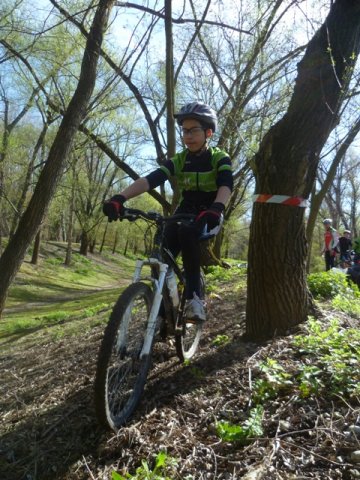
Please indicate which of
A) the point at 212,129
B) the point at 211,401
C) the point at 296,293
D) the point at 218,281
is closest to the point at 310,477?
the point at 211,401

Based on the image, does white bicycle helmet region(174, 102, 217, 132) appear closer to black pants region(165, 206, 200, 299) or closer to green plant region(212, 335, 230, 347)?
black pants region(165, 206, 200, 299)

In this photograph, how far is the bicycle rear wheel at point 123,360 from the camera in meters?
2.50

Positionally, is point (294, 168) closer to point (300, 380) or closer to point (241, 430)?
point (300, 380)

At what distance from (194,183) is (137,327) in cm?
152

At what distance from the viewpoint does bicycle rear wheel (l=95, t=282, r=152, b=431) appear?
2.50 meters

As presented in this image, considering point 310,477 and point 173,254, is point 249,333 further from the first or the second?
point 310,477

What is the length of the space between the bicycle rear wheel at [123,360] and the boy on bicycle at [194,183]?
0.58 meters

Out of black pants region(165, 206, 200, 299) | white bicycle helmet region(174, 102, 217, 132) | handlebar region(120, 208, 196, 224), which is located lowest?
black pants region(165, 206, 200, 299)

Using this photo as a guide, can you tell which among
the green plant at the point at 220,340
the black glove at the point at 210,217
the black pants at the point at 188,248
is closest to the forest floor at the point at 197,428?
the green plant at the point at 220,340

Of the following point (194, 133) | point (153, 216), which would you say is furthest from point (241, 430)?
point (194, 133)

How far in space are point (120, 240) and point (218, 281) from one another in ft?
156

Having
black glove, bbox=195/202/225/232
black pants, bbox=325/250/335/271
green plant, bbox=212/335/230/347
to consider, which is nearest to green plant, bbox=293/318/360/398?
green plant, bbox=212/335/230/347

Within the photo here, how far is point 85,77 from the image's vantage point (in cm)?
678

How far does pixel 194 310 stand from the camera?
11.5ft
